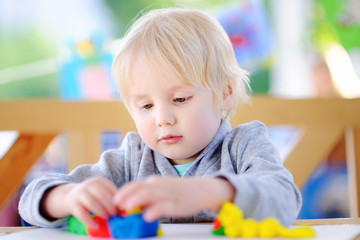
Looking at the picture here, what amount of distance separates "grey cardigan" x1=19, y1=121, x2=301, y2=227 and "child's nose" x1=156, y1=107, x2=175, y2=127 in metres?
0.10

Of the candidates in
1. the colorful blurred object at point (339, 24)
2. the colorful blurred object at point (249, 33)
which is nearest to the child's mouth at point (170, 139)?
the colorful blurred object at point (249, 33)

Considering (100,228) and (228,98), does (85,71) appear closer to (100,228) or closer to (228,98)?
(228,98)

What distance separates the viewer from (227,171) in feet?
2.56

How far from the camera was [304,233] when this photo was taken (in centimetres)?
58

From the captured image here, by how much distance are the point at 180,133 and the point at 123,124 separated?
62cm

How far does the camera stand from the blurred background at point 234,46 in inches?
112

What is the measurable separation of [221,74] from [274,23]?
243 centimetres

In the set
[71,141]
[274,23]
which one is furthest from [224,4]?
[71,141]

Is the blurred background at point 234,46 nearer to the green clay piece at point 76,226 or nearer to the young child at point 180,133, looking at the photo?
the young child at point 180,133

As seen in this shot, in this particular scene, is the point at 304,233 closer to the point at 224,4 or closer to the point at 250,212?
the point at 250,212

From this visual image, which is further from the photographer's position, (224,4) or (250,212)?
(224,4)

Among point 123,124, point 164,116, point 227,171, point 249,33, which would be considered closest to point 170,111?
point 164,116

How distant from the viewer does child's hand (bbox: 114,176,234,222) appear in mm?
518

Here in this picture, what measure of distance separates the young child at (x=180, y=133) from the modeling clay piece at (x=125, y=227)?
17 millimetres
